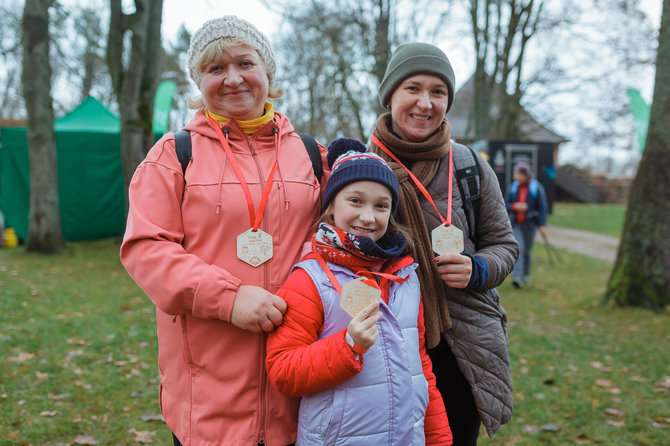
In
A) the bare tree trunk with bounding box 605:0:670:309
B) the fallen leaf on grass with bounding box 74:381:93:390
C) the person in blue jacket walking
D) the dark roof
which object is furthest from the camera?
the dark roof

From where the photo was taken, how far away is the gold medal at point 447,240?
202cm

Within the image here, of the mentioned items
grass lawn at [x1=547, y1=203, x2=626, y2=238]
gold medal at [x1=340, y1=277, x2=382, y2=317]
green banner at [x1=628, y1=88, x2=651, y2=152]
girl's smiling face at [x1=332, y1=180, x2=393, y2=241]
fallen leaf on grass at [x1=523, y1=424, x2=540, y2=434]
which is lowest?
fallen leaf on grass at [x1=523, y1=424, x2=540, y2=434]

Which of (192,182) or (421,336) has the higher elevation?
(192,182)

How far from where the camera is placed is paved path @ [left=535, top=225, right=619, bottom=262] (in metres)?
13.6

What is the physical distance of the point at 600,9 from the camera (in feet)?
50.8

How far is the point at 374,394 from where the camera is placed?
5.58 ft

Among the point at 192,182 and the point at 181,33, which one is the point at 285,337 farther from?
the point at 181,33

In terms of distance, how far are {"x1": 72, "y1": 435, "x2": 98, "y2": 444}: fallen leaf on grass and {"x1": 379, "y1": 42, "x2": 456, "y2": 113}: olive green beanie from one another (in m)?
3.16

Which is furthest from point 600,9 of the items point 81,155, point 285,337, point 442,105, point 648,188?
point 285,337

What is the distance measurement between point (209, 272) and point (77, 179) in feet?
42.7

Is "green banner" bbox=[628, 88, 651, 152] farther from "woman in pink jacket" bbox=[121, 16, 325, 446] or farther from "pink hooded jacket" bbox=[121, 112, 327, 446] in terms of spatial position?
"pink hooded jacket" bbox=[121, 112, 327, 446]

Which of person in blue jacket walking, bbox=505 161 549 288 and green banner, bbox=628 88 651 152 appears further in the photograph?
green banner, bbox=628 88 651 152

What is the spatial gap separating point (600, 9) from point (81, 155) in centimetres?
1544

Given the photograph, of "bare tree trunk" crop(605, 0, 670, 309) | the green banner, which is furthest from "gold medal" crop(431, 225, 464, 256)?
the green banner
